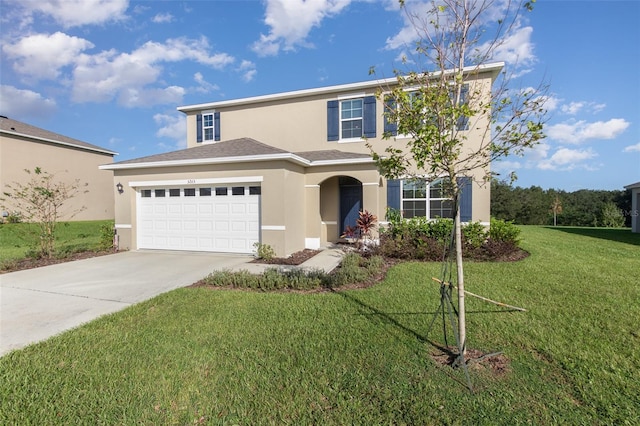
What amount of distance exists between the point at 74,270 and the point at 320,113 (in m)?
10.0

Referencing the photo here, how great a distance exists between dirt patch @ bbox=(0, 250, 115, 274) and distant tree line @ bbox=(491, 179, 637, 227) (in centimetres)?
4135

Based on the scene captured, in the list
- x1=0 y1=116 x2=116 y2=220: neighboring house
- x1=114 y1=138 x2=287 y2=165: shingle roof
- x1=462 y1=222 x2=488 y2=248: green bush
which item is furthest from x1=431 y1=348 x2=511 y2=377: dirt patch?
x1=0 y1=116 x2=116 y2=220: neighboring house

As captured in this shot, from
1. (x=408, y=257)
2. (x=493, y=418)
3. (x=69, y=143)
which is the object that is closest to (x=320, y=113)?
(x=408, y=257)

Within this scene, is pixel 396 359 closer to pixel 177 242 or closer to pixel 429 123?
pixel 429 123

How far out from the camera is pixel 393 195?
36.6 ft

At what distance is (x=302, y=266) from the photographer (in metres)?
8.25

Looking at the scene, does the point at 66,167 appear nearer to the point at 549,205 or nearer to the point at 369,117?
the point at 369,117

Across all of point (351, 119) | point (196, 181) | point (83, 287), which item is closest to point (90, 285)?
point (83, 287)

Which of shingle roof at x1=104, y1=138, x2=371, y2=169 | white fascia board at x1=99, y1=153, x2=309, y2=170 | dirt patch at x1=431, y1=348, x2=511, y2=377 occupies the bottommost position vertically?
dirt patch at x1=431, y1=348, x2=511, y2=377

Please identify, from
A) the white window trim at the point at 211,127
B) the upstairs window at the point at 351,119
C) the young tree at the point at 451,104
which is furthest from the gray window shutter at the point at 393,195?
the white window trim at the point at 211,127

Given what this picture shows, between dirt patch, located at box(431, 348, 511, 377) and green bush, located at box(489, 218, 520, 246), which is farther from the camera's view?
green bush, located at box(489, 218, 520, 246)

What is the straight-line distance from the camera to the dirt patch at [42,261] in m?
8.16

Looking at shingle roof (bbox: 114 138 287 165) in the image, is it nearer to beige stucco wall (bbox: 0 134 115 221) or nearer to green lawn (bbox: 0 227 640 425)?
green lawn (bbox: 0 227 640 425)

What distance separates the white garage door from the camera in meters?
9.93
